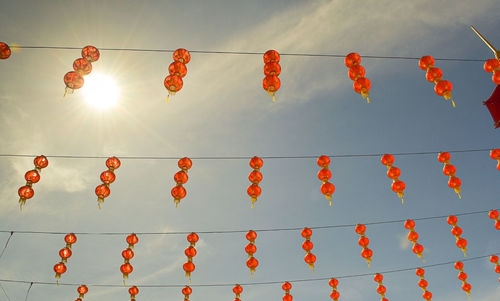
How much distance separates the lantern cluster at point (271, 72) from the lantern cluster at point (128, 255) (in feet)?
18.7

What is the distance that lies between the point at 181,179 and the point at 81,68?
3102 millimetres

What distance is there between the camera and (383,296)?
9555mm

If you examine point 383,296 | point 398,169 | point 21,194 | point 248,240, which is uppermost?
point 398,169

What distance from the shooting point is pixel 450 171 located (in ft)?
24.2

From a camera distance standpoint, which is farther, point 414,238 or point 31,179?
point 414,238

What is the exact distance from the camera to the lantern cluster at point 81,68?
5.78m

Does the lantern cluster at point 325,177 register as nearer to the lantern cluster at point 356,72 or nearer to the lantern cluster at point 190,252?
the lantern cluster at point 356,72

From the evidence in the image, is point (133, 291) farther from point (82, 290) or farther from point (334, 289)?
point (334, 289)

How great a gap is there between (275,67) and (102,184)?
16.2 ft

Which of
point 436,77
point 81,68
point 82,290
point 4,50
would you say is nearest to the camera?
point 4,50

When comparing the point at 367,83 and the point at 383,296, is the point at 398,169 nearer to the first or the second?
the point at 367,83

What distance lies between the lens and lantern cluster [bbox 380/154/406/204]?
728 centimetres

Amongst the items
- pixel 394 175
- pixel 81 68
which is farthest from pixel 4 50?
pixel 394 175

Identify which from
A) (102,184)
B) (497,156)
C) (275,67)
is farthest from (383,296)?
(102,184)
